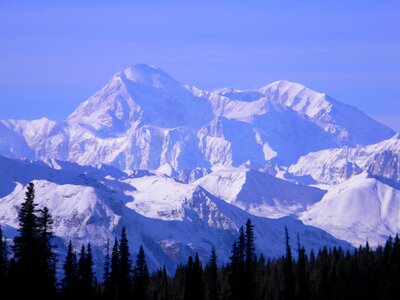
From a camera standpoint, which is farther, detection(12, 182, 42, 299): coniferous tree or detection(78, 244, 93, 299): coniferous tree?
detection(78, 244, 93, 299): coniferous tree

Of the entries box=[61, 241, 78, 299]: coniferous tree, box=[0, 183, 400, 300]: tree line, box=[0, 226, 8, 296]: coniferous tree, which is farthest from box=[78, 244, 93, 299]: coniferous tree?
box=[0, 226, 8, 296]: coniferous tree

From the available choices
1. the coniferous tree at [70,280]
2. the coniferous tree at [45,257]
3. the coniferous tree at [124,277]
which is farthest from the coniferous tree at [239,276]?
the coniferous tree at [45,257]

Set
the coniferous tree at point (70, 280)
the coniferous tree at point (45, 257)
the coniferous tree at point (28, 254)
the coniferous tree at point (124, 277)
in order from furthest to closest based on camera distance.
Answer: the coniferous tree at point (124, 277) < the coniferous tree at point (70, 280) < the coniferous tree at point (45, 257) < the coniferous tree at point (28, 254)

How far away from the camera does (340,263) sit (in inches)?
7771

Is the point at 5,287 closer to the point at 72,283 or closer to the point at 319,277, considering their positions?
the point at 72,283

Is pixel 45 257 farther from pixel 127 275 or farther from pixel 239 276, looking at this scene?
pixel 239 276

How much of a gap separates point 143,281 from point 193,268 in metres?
7.98

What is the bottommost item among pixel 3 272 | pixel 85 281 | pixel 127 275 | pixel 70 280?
pixel 3 272

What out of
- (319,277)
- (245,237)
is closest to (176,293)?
(319,277)

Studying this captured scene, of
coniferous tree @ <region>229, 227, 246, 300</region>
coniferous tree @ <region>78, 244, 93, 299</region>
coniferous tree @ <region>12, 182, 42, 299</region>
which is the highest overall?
coniferous tree @ <region>229, 227, 246, 300</region>

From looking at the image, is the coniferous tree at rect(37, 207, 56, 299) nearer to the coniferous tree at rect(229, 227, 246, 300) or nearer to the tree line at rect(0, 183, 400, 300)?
the tree line at rect(0, 183, 400, 300)

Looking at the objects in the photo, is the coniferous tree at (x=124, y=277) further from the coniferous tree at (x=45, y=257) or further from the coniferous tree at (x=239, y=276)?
the coniferous tree at (x=45, y=257)

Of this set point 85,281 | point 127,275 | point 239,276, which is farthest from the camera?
point 239,276

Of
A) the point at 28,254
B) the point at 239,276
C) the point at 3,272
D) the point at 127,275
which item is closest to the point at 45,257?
the point at 28,254
